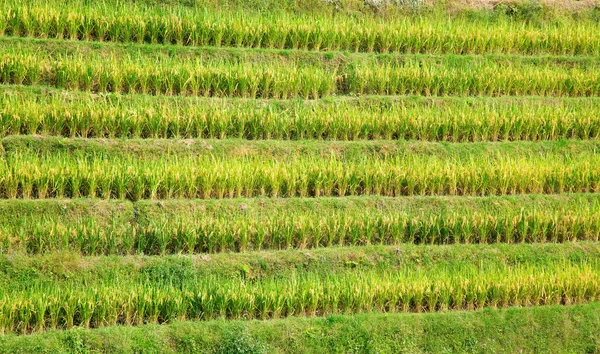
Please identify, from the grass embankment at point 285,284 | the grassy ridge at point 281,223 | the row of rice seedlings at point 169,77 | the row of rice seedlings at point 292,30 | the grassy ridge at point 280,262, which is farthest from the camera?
the row of rice seedlings at point 292,30

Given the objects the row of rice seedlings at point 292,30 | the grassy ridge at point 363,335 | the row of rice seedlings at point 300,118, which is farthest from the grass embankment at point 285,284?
the row of rice seedlings at point 292,30

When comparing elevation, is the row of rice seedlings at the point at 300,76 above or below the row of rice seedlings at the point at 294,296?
above

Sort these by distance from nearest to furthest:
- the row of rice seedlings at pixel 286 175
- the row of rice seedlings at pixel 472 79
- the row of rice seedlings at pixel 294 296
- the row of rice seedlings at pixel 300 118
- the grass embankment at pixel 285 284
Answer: the row of rice seedlings at pixel 294 296
the grass embankment at pixel 285 284
the row of rice seedlings at pixel 286 175
the row of rice seedlings at pixel 300 118
the row of rice seedlings at pixel 472 79

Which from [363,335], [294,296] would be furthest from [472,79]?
[363,335]

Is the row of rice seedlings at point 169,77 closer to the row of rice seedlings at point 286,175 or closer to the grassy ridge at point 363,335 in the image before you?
the row of rice seedlings at point 286,175

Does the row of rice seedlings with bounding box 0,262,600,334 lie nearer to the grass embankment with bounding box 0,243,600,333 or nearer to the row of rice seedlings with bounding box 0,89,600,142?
the grass embankment with bounding box 0,243,600,333

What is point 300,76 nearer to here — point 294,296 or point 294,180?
point 294,180

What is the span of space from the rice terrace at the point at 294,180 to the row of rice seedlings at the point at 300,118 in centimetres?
3

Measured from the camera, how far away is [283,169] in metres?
11.4

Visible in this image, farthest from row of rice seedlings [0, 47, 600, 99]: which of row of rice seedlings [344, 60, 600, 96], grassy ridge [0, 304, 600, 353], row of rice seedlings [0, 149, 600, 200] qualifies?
grassy ridge [0, 304, 600, 353]

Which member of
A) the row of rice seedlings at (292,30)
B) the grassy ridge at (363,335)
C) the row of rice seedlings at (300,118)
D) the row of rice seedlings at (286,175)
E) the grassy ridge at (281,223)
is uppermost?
the row of rice seedlings at (292,30)

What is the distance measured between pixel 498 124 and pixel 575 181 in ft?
3.76

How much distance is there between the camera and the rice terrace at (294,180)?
384 inches

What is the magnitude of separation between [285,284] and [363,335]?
0.88 m
